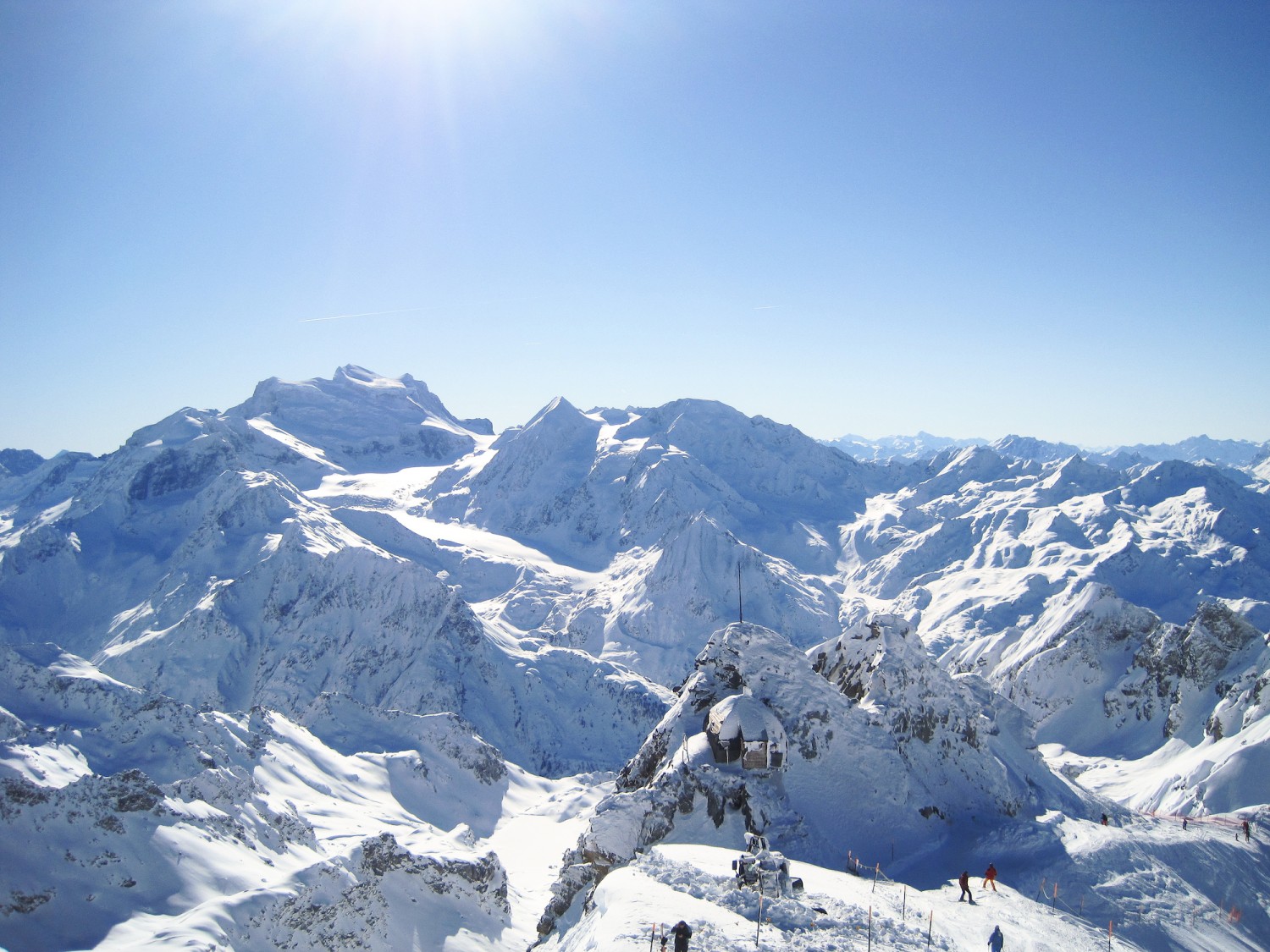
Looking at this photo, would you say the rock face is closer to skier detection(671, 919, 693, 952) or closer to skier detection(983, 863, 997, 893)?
skier detection(983, 863, 997, 893)

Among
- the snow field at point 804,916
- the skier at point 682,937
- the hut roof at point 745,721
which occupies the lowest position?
the snow field at point 804,916

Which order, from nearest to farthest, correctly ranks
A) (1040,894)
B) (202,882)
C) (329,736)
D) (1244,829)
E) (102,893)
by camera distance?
(1040,894), (102,893), (202,882), (1244,829), (329,736)

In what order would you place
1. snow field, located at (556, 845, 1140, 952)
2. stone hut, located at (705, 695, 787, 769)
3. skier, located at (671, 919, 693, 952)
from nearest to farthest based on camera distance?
skier, located at (671, 919, 693, 952)
snow field, located at (556, 845, 1140, 952)
stone hut, located at (705, 695, 787, 769)

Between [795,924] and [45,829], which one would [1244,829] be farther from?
[45,829]

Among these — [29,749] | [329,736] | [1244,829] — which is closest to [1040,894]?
[1244,829]

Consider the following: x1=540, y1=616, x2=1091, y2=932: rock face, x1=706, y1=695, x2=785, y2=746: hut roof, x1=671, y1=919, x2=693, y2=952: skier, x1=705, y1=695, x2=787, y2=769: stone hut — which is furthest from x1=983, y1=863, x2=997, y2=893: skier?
x1=671, y1=919, x2=693, y2=952: skier

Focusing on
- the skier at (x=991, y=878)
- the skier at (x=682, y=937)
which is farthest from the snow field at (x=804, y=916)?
the skier at (x=682, y=937)

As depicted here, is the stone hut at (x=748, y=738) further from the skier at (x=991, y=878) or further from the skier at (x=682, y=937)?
the skier at (x=682, y=937)

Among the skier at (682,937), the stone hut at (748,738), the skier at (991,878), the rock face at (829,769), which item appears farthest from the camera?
the stone hut at (748,738)

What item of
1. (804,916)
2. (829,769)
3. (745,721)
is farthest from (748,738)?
(804,916)

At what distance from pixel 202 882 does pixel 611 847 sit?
31.2 meters

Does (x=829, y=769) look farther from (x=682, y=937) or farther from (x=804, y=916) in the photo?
(x=682, y=937)

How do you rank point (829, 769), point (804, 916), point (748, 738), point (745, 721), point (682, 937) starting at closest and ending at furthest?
point (682, 937)
point (804, 916)
point (748, 738)
point (745, 721)
point (829, 769)

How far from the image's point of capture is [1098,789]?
9931cm
